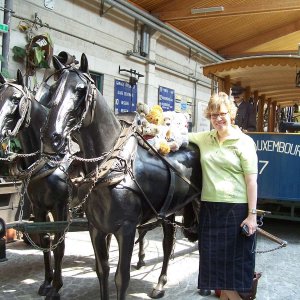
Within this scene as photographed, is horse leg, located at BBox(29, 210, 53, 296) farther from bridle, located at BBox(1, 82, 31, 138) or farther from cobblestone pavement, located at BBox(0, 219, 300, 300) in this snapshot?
bridle, located at BBox(1, 82, 31, 138)

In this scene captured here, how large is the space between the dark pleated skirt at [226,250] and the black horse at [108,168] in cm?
45

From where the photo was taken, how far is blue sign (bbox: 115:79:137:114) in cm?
1036

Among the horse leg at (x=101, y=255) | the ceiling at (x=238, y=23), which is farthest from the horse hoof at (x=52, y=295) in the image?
the ceiling at (x=238, y=23)

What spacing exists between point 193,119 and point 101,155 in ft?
39.4

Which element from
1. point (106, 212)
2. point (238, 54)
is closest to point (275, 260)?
point (106, 212)

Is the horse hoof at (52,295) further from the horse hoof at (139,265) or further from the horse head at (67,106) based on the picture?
the horse head at (67,106)

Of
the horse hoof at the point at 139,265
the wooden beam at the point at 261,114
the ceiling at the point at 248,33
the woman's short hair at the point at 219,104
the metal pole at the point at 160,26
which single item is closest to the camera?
the woman's short hair at the point at 219,104

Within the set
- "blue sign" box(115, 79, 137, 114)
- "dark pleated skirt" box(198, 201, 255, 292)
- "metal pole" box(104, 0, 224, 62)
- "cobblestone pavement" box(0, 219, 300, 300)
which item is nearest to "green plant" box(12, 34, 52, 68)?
"metal pole" box(104, 0, 224, 62)

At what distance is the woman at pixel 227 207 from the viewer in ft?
9.42

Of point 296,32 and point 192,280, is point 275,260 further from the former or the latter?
point 296,32

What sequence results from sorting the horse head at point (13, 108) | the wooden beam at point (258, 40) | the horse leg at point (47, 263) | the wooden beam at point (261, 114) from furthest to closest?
the wooden beam at point (258, 40) < the wooden beam at point (261, 114) < the horse leg at point (47, 263) < the horse head at point (13, 108)

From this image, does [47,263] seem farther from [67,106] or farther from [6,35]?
[6,35]

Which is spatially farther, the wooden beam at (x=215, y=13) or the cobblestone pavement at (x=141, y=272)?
the wooden beam at (x=215, y=13)

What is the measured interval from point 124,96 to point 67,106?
8.25 metres
